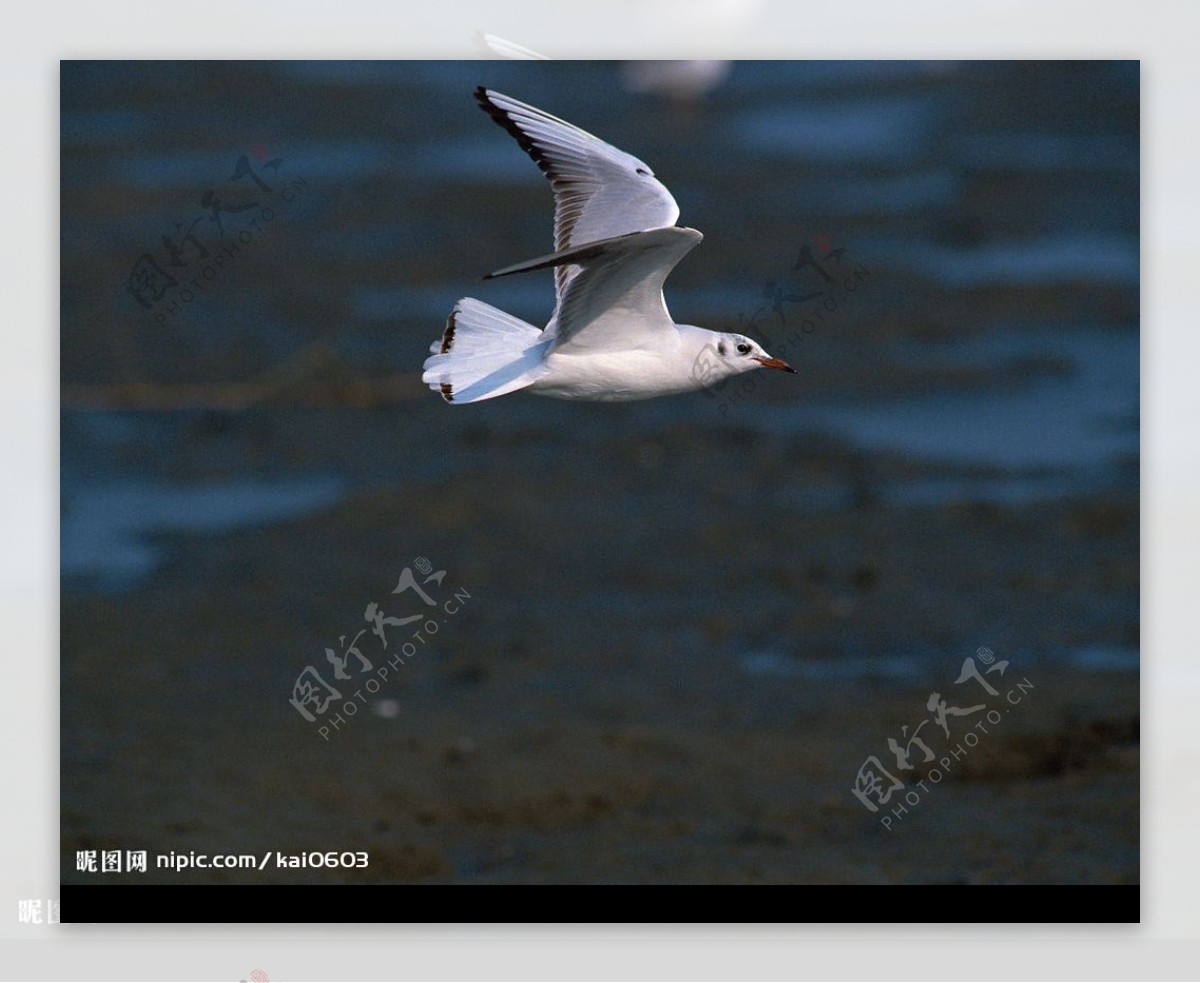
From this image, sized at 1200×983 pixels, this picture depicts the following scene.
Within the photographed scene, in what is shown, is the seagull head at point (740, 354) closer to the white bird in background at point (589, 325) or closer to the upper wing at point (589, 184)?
the white bird in background at point (589, 325)

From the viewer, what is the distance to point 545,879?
5.20 meters

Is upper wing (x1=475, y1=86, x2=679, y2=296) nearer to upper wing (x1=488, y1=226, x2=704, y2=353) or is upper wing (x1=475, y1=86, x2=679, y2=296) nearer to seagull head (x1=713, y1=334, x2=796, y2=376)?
upper wing (x1=488, y1=226, x2=704, y2=353)

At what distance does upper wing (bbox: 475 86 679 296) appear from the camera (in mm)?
4445

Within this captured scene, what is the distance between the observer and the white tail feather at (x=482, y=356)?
14.3 ft

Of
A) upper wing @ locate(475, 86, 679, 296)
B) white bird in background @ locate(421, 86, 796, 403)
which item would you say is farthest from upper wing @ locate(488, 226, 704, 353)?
upper wing @ locate(475, 86, 679, 296)

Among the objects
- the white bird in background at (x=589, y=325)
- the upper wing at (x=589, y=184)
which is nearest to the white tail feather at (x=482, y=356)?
the white bird in background at (x=589, y=325)

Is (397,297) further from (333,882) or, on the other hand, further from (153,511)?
(333,882)

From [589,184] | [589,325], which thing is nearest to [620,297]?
[589,325]

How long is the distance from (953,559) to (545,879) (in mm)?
1832

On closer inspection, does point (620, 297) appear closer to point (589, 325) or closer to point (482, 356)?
point (589, 325)

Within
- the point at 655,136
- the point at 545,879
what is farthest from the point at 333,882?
the point at 655,136

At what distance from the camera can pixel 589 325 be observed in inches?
172

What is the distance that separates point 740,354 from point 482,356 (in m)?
0.60

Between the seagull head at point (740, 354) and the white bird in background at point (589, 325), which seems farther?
the seagull head at point (740, 354)
